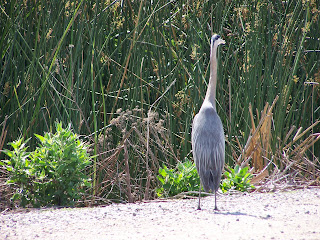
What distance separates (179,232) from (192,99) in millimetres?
2309

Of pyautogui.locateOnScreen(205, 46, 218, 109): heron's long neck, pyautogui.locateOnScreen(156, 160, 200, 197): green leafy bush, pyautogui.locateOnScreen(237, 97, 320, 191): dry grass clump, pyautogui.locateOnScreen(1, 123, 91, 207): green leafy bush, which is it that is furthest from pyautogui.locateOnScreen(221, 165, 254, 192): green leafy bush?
pyautogui.locateOnScreen(1, 123, 91, 207): green leafy bush

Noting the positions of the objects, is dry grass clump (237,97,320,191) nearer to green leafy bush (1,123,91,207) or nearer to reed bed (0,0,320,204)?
reed bed (0,0,320,204)

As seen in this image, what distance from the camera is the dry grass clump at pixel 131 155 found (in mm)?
4473

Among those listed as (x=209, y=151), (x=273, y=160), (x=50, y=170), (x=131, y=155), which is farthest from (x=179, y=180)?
(x=50, y=170)

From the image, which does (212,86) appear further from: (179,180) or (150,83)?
(150,83)

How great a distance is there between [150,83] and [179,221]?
6.95 ft

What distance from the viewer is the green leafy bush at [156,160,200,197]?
4.31 m

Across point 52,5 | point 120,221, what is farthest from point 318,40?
point 120,221

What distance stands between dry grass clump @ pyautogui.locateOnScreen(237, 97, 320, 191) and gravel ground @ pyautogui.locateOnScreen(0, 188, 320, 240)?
59 centimetres

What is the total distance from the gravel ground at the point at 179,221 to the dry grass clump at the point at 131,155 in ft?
2.26

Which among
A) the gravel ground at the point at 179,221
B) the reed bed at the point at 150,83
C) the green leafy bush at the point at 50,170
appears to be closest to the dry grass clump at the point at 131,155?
the reed bed at the point at 150,83

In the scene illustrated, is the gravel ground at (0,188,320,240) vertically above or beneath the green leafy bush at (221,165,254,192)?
above

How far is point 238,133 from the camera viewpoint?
530 cm

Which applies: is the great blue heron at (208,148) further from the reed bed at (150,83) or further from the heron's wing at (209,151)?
the reed bed at (150,83)
